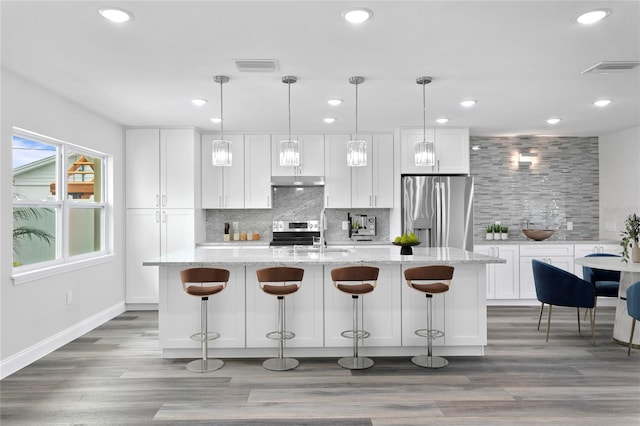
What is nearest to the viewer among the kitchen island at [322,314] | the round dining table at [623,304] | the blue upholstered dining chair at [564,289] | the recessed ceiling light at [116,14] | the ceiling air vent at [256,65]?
the recessed ceiling light at [116,14]

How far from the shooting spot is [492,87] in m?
4.14

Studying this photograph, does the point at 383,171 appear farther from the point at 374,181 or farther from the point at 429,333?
the point at 429,333

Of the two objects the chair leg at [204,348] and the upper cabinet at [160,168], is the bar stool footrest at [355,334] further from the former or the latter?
the upper cabinet at [160,168]

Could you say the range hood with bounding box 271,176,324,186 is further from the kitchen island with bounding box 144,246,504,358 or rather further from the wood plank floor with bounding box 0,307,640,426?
the wood plank floor with bounding box 0,307,640,426

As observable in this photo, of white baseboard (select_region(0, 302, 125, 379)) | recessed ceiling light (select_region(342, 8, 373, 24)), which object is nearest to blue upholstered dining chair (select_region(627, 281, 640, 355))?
recessed ceiling light (select_region(342, 8, 373, 24))

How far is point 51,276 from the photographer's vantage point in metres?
4.21

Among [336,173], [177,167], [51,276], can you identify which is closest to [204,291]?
[51,276]

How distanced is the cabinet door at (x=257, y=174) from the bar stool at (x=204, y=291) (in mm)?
2559

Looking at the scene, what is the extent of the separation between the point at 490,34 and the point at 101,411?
362 centimetres

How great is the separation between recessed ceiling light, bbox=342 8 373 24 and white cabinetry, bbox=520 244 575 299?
4.73 metres

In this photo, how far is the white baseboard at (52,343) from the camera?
3570mm

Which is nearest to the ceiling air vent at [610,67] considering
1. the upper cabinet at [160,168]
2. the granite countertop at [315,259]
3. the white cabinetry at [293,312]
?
the granite countertop at [315,259]

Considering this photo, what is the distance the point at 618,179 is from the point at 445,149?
266 cm

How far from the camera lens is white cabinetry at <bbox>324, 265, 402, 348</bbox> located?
398 centimetres
